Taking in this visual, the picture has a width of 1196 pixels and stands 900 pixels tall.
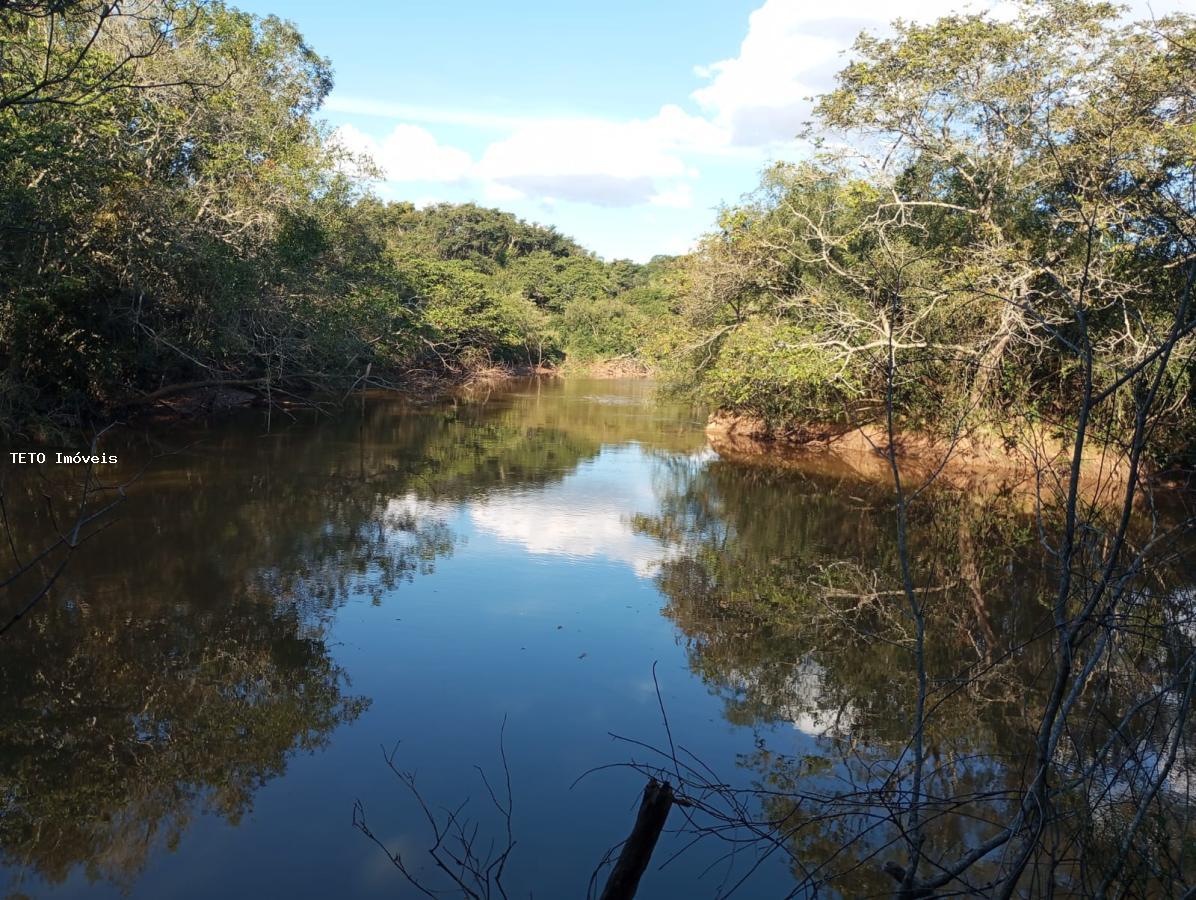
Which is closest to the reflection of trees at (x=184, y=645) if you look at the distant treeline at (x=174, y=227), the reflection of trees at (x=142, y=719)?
the reflection of trees at (x=142, y=719)

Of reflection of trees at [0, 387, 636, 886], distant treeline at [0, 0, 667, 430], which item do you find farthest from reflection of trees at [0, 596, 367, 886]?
distant treeline at [0, 0, 667, 430]

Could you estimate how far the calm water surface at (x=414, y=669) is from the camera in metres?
4.30

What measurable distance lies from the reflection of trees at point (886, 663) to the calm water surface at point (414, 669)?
48 millimetres

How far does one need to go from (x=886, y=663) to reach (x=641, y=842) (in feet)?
16.6

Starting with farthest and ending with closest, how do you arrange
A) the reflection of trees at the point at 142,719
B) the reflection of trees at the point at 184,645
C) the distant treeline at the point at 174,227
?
the distant treeline at the point at 174,227
the reflection of trees at the point at 184,645
the reflection of trees at the point at 142,719

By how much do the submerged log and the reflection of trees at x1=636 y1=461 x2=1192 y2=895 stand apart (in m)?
0.49

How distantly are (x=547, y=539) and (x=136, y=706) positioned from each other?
5238mm

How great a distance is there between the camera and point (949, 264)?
14.6 metres

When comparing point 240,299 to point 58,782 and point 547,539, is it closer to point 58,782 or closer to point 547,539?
point 547,539

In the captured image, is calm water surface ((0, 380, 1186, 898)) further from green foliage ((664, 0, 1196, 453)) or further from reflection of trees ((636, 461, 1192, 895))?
green foliage ((664, 0, 1196, 453))

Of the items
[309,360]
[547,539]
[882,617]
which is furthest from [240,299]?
[882,617]

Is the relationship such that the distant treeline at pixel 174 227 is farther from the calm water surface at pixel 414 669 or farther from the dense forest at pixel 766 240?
the calm water surface at pixel 414 669

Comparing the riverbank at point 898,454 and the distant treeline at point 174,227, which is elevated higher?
the distant treeline at point 174,227

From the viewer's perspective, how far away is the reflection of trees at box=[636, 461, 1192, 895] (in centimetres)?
334
